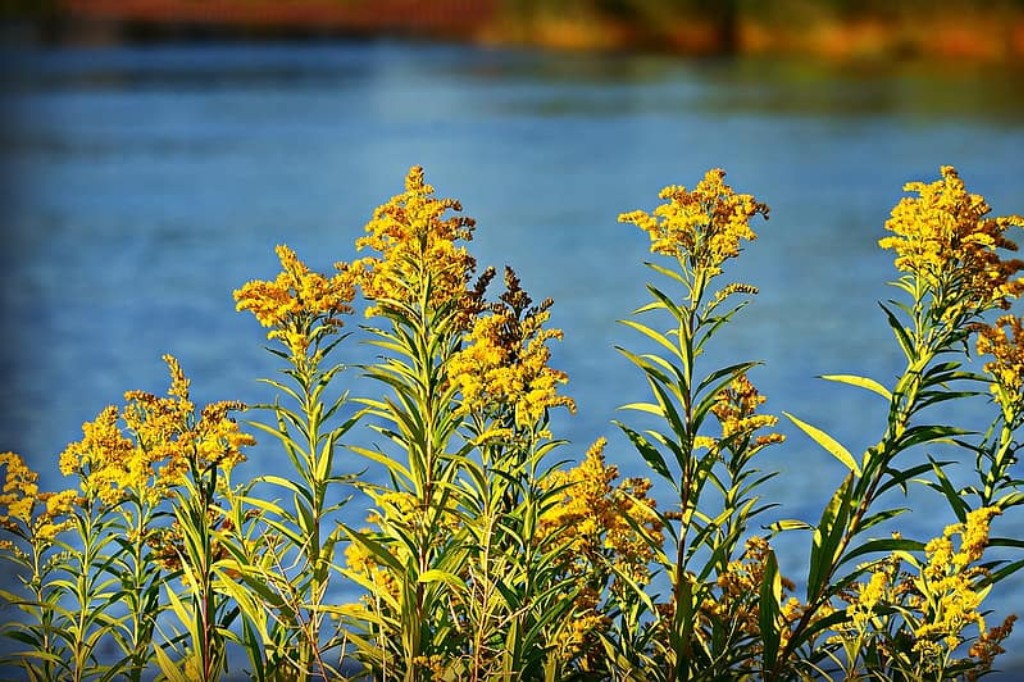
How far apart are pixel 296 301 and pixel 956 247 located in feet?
3.68

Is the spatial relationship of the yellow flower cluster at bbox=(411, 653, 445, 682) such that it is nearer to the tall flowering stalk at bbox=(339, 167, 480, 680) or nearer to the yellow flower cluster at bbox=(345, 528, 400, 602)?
the tall flowering stalk at bbox=(339, 167, 480, 680)

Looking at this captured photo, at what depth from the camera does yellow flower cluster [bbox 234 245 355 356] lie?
102 inches

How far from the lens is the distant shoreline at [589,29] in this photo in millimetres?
31109

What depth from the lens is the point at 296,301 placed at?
8.55 feet

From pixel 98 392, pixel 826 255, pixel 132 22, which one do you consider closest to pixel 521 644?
pixel 98 392

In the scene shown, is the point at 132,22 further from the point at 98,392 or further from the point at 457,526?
the point at 457,526

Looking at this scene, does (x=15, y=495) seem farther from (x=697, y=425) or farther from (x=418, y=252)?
(x=697, y=425)

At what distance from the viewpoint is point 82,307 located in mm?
10695

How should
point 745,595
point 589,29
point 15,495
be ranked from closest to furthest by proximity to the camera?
1. point 15,495
2. point 745,595
3. point 589,29

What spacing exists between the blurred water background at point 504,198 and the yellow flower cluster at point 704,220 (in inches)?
93.9

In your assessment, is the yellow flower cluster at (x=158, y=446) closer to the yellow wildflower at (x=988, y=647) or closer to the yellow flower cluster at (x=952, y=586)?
the yellow flower cluster at (x=952, y=586)

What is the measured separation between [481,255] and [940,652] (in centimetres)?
854

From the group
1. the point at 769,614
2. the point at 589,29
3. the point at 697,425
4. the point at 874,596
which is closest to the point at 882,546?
the point at 874,596

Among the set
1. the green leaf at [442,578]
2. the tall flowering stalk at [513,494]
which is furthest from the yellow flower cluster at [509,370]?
the green leaf at [442,578]
